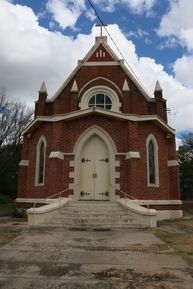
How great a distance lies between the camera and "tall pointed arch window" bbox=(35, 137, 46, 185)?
55.5 feet

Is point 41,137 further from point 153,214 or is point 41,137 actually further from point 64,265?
point 64,265

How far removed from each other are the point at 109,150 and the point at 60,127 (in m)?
2.79

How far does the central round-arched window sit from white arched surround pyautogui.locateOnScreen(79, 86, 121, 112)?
163mm

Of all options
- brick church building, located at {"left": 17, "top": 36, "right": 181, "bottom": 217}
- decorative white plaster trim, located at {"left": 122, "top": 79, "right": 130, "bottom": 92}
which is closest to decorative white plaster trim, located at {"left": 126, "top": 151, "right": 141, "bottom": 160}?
brick church building, located at {"left": 17, "top": 36, "right": 181, "bottom": 217}

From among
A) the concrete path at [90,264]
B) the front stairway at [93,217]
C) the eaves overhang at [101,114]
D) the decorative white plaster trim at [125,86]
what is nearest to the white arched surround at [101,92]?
the decorative white plaster trim at [125,86]


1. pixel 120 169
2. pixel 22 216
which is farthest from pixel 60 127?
pixel 22 216

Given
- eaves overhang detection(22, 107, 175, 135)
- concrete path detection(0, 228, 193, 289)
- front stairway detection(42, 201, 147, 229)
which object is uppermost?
eaves overhang detection(22, 107, 175, 135)

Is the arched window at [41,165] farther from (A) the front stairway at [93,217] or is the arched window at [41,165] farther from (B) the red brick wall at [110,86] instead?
(A) the front stairway at [93,217]

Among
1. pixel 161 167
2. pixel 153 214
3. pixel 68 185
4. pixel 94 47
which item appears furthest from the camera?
pixel 94 47

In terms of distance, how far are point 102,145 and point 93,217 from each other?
4.69m

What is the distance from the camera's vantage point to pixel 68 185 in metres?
15.5

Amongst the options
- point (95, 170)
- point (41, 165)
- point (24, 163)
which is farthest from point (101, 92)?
point (24, 163)

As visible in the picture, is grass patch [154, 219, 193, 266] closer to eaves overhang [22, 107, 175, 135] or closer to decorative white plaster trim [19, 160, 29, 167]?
eaves overhang [22, 107, 175, 135]

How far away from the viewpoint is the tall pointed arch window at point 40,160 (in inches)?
666
